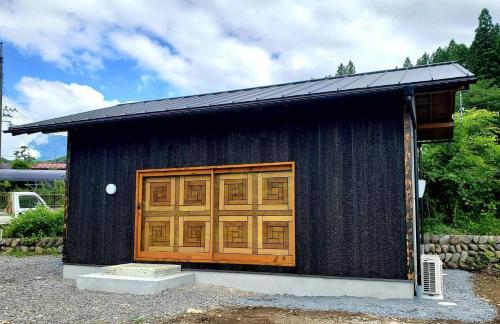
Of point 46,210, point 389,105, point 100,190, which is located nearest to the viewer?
point 389,105

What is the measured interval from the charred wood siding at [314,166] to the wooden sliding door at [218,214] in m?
0.14

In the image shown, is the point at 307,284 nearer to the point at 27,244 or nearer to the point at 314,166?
the point at 314,166

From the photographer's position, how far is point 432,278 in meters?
6.04

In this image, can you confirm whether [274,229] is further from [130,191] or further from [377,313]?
[130,191]

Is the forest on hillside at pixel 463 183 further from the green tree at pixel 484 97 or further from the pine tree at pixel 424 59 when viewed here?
the pine tree at pixel 424 59

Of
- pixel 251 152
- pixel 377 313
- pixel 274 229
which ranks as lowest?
pixel 377 313

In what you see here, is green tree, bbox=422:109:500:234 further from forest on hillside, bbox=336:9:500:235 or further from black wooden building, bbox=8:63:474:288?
black wooden building, bbox=8:63:474:288

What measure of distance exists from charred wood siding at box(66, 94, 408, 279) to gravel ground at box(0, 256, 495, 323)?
546 mm

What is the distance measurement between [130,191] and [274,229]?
256 cm

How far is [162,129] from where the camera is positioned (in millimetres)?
7332

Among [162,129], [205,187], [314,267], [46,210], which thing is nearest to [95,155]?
[162,129]

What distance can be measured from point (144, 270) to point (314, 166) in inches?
111

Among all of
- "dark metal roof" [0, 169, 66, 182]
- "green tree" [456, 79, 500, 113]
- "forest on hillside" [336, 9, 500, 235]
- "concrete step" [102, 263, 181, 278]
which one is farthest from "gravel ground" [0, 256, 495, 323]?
"dark metal roof" [0, 169, 66, 182]

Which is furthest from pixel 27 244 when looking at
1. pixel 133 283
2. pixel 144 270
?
pixel 133 283
